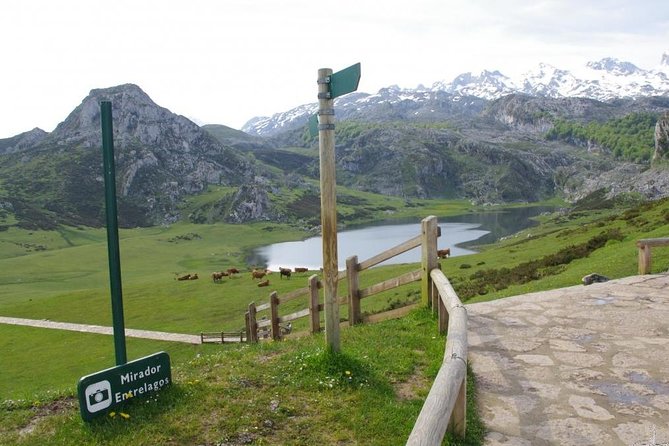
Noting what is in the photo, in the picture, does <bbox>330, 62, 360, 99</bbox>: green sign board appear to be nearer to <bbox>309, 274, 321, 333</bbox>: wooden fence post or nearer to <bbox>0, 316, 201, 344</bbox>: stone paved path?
<bbox>309, 274, 321, 333</bbox>: wooden fence post

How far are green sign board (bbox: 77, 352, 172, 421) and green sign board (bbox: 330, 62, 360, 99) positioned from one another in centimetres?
559

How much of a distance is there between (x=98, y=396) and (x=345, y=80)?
6.58 m

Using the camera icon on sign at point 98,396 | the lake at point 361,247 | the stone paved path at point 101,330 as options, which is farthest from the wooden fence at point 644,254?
the lake at point 361,247

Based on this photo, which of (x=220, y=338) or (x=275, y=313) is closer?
(x=275, y=313)

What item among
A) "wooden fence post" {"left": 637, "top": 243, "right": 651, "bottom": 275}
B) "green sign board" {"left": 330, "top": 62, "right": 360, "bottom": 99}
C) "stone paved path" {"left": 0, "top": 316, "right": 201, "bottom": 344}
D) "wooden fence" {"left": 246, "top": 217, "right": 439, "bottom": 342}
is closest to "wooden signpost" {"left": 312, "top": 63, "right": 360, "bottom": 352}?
"green sign board" {"left": 330, "top": 62, "right": 360, "bottom": 99}

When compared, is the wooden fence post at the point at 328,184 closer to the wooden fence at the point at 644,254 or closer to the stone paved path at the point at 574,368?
the stone paved path at the point at 574,368

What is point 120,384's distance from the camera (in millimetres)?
8227

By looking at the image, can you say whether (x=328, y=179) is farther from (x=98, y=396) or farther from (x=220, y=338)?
(x=220, y=338)

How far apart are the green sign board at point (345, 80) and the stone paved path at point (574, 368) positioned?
18.1 feet

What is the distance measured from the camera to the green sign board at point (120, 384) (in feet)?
25.7

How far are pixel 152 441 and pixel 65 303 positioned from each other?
6551cm

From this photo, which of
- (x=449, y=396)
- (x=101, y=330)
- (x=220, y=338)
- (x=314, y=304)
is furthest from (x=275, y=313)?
(x=101, y=330)

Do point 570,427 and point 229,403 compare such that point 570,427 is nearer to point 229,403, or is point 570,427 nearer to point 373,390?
point 373,390

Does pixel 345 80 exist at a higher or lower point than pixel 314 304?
higher
